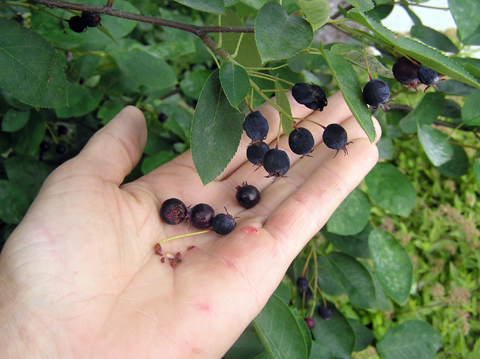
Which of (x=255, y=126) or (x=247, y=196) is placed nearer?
(x=255, y=126)

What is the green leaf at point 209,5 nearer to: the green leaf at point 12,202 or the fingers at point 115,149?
the fingers at point 115,149

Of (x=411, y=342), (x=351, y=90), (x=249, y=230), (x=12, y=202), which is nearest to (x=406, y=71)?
(x=351, y=90)

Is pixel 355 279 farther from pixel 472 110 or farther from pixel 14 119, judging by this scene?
pixel 14 119

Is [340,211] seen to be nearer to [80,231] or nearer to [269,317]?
[269,317]

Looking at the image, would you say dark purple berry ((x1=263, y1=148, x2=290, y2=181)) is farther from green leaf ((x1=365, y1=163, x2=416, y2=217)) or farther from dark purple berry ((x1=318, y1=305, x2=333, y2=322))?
dark purple berry ((x1=318, y1=305, x2=333, y2=322))

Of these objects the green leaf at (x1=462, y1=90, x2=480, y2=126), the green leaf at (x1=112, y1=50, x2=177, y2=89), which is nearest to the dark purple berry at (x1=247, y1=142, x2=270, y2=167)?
the green leaf at (x1=112, y1=50, x2=177, y2=89)

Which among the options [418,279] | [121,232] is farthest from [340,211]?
[418,279]
